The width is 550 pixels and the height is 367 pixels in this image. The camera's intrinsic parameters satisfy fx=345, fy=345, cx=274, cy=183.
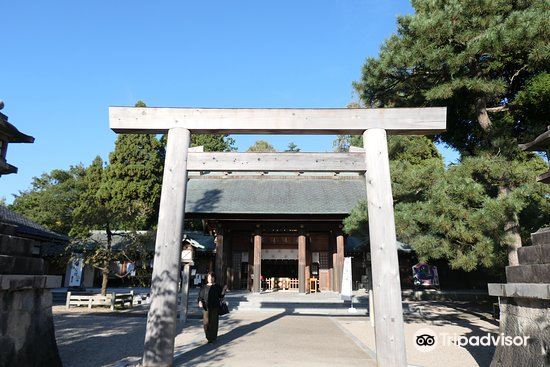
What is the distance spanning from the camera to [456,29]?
27.9 ft

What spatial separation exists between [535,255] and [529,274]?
26 centimetres

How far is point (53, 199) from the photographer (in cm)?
3117

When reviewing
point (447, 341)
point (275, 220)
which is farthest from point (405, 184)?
point (275, 220)

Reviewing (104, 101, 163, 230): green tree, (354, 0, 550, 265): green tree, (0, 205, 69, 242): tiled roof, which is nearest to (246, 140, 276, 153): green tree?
(104, 101, 163, 230): green tree

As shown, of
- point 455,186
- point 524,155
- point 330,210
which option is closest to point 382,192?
point 455,186

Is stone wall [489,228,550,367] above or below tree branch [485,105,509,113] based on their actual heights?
below

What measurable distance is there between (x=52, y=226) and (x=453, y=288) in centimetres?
3157

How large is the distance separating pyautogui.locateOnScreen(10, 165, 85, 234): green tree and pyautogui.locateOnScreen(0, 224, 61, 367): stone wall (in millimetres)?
26271

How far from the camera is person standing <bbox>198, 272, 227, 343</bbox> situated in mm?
7172

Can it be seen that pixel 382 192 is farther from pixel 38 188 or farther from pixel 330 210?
pixel 38 188

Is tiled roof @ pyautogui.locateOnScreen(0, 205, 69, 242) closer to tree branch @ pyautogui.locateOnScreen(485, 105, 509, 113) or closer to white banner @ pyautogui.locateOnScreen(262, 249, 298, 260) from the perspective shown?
white banner @ pyautogui.locateOnScreen(262, 249, 298, 260)

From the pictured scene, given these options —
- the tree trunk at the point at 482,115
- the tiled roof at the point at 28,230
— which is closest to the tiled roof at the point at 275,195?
the tiled roof at the point at 28,230

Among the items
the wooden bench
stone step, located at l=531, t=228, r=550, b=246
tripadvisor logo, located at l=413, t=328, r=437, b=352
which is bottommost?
tripadvisor logo, located at l=413, t=328, r=437, b=352

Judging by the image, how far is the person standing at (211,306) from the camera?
717 cm
